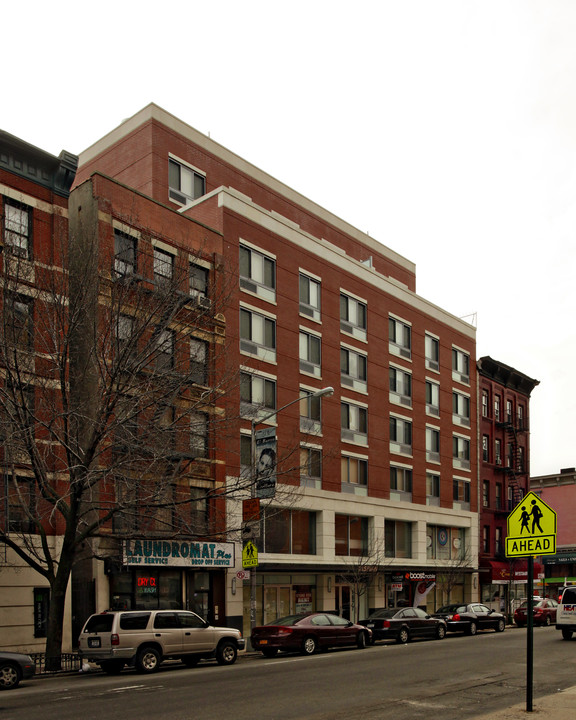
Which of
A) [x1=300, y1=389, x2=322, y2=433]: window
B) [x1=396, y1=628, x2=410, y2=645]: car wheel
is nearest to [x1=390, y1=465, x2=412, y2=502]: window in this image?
[x1=300, y1=389, x2=322, y2=433]: window

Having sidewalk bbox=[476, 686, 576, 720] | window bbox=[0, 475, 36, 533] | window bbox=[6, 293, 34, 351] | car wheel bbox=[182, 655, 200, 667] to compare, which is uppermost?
window bbox=[6, 293, 34, 351]

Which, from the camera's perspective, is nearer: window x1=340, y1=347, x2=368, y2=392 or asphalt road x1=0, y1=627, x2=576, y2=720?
asphalt road x1=0, y1=627, x2=576, y2=720

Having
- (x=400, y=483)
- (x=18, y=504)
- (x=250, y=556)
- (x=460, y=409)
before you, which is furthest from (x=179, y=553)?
(x=460, y=409)

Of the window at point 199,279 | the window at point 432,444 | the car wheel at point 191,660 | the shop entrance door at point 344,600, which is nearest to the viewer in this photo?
the car wheel at point 191,660

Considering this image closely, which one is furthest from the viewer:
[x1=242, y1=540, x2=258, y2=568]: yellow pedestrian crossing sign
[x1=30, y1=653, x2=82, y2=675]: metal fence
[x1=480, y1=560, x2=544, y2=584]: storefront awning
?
[x1=480, y1=560, x2=544, y2=584]: storefront awning

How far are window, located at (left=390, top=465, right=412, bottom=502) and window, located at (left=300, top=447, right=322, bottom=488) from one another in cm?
735

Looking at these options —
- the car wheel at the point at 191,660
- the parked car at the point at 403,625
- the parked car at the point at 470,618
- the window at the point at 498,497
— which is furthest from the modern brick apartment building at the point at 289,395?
the parked car at the point at 470,618

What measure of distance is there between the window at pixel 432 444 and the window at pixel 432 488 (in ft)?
3.25

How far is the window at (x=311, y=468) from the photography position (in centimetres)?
4041

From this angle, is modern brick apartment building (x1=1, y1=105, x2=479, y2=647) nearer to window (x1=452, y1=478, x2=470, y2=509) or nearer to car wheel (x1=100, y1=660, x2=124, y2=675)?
window (x1=452, y1=478, x2=470, y2=509)

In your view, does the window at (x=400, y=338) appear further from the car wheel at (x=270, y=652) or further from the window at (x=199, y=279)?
the car wheel at (x=270, y=652)

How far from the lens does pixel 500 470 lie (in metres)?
59.7

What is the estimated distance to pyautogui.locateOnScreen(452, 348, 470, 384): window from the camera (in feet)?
182

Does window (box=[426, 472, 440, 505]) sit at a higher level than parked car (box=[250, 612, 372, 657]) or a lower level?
higher
